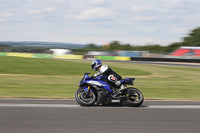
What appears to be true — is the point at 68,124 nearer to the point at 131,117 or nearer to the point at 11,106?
the point at 131,117

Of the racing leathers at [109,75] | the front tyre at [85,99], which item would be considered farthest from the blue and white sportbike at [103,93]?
the racing leathers at [109,75]

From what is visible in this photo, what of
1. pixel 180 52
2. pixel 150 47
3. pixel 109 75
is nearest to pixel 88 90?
pixel 109 75

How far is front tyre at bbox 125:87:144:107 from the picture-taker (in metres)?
8.37

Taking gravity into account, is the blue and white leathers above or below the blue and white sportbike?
above

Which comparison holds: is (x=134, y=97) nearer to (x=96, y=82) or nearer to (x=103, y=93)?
(x=103, y=93)

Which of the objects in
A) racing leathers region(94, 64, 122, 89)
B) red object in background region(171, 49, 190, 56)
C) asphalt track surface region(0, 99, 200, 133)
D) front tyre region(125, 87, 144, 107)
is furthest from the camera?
red object in background region(171, 49, 190, 56)

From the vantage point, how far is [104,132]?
555 centimetres

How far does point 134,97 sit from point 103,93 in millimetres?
881

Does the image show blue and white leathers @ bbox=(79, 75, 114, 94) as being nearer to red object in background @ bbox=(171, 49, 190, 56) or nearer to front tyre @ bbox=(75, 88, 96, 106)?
front tyre @ bbox=(75, 88, 96, 106)

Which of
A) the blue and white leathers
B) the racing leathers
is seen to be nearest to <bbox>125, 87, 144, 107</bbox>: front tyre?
the racing leathers

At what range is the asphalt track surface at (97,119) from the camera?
5.77m

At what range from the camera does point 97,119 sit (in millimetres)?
6688

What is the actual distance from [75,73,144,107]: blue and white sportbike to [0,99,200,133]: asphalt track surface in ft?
0.67

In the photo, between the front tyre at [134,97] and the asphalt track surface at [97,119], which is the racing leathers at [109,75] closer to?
the front tyre at [134,97]
